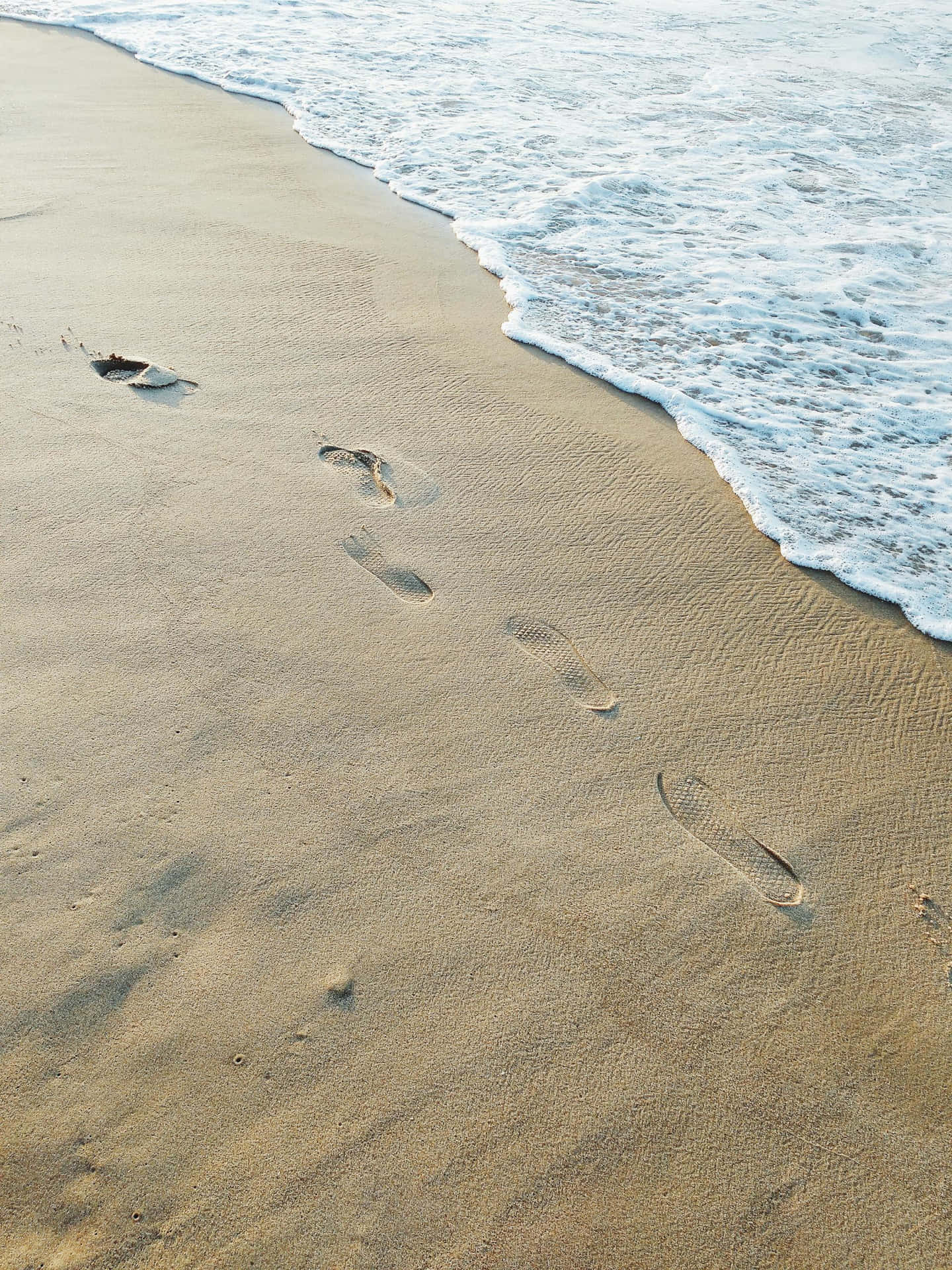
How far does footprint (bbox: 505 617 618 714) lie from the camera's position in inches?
90.6

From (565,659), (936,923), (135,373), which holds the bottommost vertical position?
(936,923)

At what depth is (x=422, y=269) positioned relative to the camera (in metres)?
4.26

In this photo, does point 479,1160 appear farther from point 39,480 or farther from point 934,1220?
point 39,480

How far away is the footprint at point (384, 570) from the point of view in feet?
8.32

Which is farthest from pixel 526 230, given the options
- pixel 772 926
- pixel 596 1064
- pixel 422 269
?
pixel 596 1064

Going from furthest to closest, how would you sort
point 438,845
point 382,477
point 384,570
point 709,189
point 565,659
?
point 709,189, point 382,477, point 384,570, point 565,659, point 438,845

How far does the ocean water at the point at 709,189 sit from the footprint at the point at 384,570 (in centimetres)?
125

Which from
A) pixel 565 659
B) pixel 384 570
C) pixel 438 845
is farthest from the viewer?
pixel 384 570

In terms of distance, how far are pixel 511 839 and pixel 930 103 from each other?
26.1 ft

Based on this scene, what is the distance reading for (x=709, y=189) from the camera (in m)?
5.35

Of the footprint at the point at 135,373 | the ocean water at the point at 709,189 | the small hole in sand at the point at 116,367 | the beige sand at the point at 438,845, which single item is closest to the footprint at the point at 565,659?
the beige sand at the point at 438,845

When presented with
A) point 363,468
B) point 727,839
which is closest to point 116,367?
point 363,468

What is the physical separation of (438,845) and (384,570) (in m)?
0.96

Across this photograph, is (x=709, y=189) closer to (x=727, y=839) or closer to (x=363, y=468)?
(x=363, y=468)
